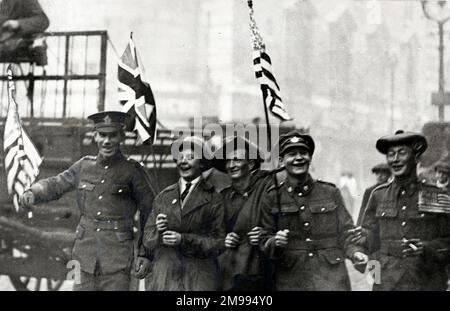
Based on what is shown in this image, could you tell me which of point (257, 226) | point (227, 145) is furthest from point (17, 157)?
point (257, 226)

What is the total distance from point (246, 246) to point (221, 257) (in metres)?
0.22

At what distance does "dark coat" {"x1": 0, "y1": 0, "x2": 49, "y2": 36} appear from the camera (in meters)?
5.56

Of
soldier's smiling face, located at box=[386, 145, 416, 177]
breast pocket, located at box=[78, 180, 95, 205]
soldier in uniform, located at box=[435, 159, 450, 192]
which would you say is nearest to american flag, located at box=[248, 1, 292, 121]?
soldier's smiling face, located at box=[386, 145, 416, 177]

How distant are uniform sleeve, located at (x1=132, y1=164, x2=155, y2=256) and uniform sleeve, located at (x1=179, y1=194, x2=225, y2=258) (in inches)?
17.0

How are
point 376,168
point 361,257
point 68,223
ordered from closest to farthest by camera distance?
1. point 361,257
2. point 376,168
3. point 68,223

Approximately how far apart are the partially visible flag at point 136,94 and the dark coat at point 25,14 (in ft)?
2.96

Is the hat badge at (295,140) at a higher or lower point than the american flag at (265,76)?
lower

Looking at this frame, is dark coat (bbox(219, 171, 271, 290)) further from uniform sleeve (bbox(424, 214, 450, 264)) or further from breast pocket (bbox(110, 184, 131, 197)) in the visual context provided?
uniform sleeve (bbox(424, 214, 450, 264))

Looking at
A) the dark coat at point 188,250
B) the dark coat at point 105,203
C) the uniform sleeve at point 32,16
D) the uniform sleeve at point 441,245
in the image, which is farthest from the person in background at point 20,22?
the uniform sleeve at point 441,245

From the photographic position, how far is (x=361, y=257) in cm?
465

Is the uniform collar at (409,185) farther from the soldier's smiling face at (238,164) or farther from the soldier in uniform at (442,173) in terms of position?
the soldier's smiling face at (238,164)

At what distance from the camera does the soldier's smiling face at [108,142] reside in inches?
202
